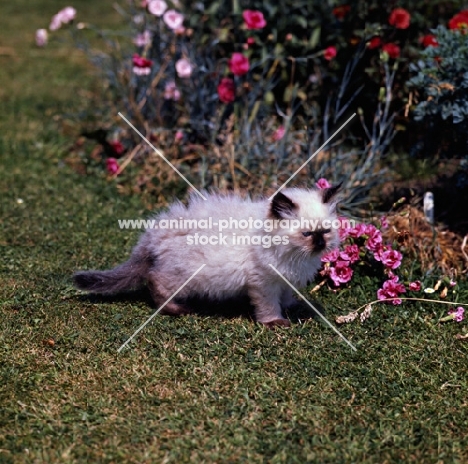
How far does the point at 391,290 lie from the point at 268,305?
807 millimetres

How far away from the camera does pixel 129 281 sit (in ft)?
13.6

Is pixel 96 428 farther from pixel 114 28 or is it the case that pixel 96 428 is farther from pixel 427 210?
pixel 114 28

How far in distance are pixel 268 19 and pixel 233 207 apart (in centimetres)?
291

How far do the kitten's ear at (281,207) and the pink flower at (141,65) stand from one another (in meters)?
2.85

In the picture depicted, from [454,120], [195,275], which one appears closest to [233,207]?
[195,275]

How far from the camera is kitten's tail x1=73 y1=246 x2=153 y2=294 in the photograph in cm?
405

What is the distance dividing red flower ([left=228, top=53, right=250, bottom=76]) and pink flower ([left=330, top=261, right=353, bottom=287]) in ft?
7.02

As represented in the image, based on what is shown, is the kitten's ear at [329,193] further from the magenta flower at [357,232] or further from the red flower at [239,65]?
the red flower at [239,65]

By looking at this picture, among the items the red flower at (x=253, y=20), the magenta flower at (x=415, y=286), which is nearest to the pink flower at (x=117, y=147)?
the red flower at (x=253, y=20)

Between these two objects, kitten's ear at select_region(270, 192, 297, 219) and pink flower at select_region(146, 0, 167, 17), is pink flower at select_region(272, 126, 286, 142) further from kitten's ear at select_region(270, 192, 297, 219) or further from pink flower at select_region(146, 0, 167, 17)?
kitten's ear at select_region(270, 192, 297, 219)

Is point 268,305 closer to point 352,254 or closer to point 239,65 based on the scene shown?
point 352,254

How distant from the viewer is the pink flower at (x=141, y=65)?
6117 millimetres

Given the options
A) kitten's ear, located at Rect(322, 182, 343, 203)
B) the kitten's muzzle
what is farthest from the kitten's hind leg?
kitten's ear, located at Rect(322, 182, 343, 203)

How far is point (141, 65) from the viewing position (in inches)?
242
